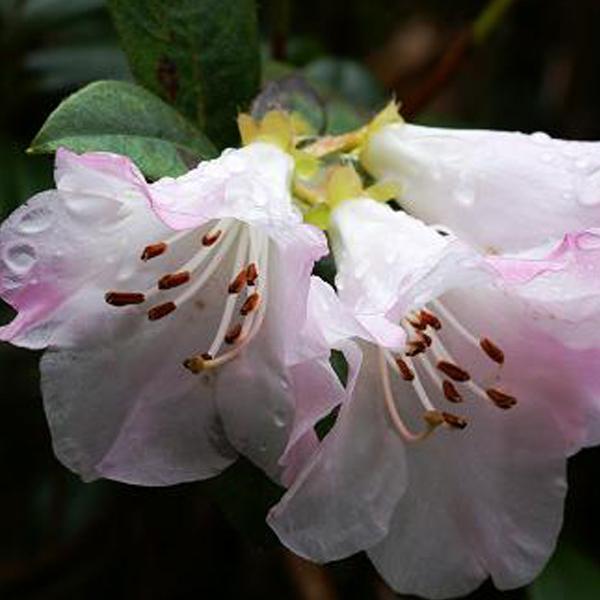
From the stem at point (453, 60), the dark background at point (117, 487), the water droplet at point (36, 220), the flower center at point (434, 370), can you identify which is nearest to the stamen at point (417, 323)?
the flower center at point (434, 370)

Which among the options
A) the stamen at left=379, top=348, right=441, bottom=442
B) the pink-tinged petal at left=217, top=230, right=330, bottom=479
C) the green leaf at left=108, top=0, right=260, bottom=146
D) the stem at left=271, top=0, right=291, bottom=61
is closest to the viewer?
the pink-tinged petal at left=217, top=230, right=330, bottom=479

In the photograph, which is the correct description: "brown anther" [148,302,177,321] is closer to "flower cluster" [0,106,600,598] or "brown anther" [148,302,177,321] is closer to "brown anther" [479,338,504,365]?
"flower cluster" [0,106,600,598]

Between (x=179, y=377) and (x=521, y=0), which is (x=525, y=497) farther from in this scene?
(x=521, y=0)

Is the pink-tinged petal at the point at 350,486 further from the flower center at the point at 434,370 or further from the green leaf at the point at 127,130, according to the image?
the green leaf at the point at 127,130

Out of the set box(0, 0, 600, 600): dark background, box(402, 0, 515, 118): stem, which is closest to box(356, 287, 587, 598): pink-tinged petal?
box(0, 0, 600, 600): dark background

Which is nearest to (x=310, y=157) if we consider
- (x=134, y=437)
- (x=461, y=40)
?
(x=134, y=437)
